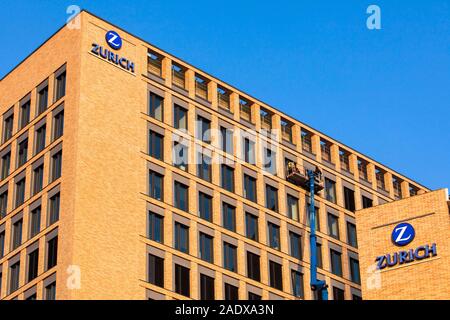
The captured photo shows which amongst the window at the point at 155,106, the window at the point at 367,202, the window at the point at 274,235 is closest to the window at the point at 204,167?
the window at the point at 155,106

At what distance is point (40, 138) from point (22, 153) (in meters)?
2.67

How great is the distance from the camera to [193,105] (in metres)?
89.6

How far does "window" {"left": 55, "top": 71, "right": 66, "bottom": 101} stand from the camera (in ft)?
273

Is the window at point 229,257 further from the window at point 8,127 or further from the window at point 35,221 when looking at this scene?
the window at point 8,127

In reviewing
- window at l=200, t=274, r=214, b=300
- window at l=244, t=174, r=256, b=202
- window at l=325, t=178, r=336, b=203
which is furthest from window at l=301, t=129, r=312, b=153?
window at l=200, t=274, r=214, b=300

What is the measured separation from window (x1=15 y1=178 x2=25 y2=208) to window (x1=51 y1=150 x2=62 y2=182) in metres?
4.51

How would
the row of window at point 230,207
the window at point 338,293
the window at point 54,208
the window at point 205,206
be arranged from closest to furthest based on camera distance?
1. the window at point 54,208
2. the row of window at point 230,207
3. the window at point 205,206
4. the window at point 338,293

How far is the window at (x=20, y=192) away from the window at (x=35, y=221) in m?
2.58

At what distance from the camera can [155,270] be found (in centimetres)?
7856

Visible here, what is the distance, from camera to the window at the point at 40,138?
273 ft

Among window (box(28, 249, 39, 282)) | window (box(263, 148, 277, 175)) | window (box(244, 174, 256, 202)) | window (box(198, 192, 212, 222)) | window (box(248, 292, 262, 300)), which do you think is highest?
window (box(263, 148, 277, 175))

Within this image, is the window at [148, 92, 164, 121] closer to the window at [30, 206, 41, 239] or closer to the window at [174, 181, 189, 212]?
the window at [174, 181, 189, 212]

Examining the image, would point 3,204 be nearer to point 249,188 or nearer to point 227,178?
point 227,178
